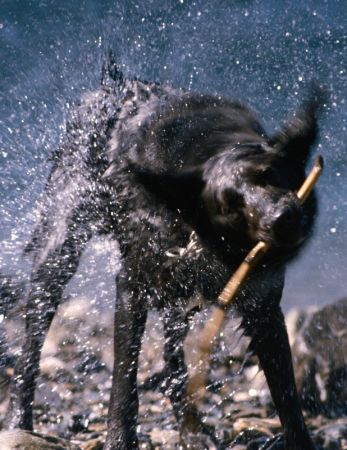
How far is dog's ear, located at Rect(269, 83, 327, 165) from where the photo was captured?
266 cm

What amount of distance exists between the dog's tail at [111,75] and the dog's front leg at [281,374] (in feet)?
8.59

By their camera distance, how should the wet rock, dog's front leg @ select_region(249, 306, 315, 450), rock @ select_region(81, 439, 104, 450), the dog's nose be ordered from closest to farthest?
the dog's nose, dog's front leg @ select_region(249, 306, 315, 450), rock @ select_region(81, 439, 104, 450), the wet rock

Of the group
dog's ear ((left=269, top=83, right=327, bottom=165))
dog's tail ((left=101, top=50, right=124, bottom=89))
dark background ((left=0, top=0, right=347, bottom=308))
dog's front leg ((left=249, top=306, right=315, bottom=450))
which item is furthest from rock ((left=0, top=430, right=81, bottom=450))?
dog's tail ((left=101, top=50, right=124, bottom=89))

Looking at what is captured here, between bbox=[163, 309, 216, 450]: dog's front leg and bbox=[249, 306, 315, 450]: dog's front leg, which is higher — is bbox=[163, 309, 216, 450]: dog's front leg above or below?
below

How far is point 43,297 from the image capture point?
442 centimetres

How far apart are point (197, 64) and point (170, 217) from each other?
4090mm

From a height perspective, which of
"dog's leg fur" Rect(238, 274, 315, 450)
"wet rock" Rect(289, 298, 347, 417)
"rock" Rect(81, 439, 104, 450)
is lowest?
"rock" Rect(81, 439, 104, 450)

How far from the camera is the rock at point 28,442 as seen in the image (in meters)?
2.80

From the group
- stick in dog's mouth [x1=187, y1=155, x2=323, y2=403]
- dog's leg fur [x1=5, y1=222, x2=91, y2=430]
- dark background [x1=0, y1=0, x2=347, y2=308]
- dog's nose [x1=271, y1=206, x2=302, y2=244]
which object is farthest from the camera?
dark background [x1=0, y1=0, x2=347, y2=308]

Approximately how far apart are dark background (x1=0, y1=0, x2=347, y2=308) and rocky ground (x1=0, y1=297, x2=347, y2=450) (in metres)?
1.40

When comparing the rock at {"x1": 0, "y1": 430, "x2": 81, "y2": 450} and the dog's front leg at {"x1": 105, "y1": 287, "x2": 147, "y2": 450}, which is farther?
the dog's front leg at {"x1": 105, "y1": 287, "x2": 147, "y2": 450}

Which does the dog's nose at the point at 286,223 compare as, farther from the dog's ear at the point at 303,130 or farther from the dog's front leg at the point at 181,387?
the dog's front leg at the point at 181,387

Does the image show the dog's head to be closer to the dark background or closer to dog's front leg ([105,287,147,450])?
dog's front leg ([105,287,147,450])

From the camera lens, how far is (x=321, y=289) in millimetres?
6410
